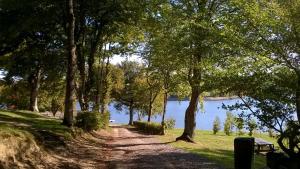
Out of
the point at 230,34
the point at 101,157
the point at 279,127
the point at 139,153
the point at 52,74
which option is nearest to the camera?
the point at 279,127

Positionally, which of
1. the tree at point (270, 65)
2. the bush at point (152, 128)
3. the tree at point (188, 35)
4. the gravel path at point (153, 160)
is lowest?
the gravel path at point (153, 160)

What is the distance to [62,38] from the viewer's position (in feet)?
116

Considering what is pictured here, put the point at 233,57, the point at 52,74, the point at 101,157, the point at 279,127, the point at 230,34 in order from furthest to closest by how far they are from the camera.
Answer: the point at 52,74
the point at 101,157
the point at 233,57
the point at 230,34
the point at 279,127

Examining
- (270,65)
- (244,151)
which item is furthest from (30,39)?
(244,151)

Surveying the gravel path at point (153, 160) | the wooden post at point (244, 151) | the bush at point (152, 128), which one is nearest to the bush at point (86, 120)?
the gravel path at point (153, 160)

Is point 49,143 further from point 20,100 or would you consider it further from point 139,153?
point 20,100

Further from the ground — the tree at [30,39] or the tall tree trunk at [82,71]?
the tree at [30,39]

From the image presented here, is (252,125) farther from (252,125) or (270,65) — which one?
(270,65)

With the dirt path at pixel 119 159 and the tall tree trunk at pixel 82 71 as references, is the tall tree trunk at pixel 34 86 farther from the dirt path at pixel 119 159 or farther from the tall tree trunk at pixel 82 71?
the dirt path at pixel 119 159

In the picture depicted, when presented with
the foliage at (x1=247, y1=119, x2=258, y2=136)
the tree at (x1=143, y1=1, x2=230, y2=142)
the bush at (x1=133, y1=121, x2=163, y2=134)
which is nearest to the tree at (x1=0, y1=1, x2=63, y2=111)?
the tree at (x1=143, y1=1, x2=230, y2=142)

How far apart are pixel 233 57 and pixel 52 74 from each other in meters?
25.8

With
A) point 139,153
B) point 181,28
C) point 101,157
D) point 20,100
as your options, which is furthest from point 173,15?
point 20,100

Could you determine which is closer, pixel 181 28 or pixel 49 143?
pixel 49 143

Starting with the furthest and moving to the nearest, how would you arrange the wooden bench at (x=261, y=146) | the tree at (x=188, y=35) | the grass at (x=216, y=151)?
1. the wooden bench at (x=261, y=146)
2. the tree at (x=188, y=35)
3. the grass at (x=216, y=151)
